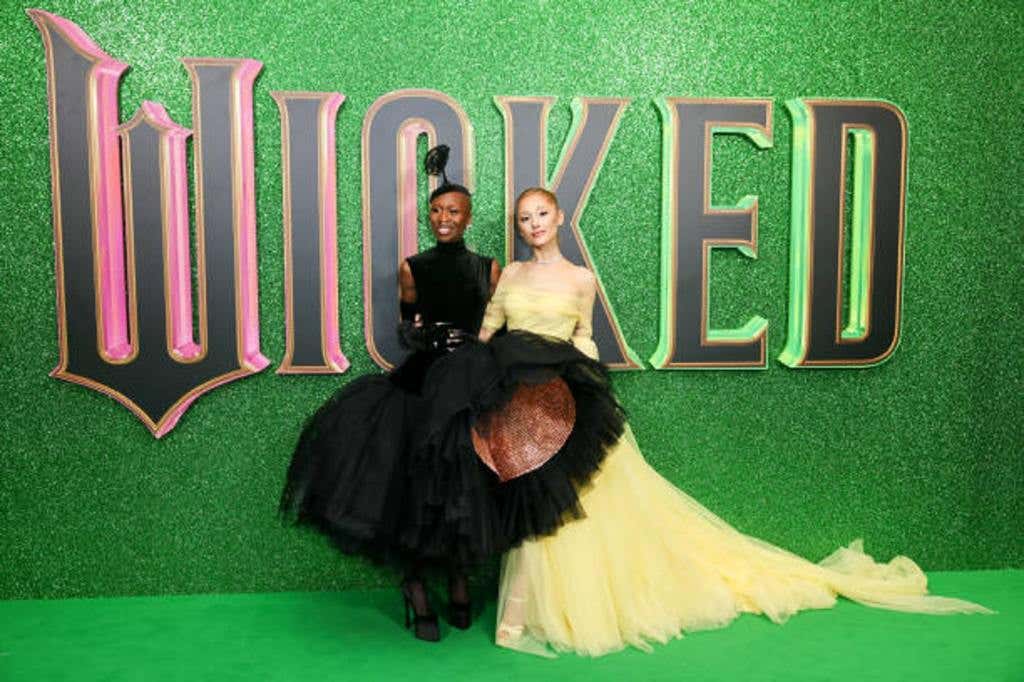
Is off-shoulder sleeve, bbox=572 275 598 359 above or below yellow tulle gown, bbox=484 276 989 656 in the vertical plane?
above

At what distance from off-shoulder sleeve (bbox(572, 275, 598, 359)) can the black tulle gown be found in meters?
0.21

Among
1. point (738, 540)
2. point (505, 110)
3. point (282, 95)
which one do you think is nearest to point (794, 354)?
point (738, 540)

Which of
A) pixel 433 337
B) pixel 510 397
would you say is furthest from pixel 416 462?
pixel 433 337

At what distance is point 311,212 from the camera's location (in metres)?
3.12

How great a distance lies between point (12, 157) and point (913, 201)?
12.4ft

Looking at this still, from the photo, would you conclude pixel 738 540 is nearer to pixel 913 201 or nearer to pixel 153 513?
pixel 913 201

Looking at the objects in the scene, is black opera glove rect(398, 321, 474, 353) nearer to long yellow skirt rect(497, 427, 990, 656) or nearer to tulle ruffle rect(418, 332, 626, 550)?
tulle ruffle rect(418, 332, 626, 550)

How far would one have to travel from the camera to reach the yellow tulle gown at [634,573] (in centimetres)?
266

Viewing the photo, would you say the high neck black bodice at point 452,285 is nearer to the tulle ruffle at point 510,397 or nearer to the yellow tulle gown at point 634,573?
the yellow tulle gown at point 634,573

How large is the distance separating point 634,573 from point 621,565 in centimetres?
9

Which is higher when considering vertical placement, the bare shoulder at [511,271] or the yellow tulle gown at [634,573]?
the bare shoulder at [511,271]

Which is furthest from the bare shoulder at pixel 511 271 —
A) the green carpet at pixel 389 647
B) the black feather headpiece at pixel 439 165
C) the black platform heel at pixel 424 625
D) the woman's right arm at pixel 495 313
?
the green carpet at pixel 389 647

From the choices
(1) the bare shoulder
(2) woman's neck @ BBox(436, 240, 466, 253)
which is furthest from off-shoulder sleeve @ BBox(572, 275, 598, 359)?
(2) woman's neck @ BBox(436, 240, 466, 253)

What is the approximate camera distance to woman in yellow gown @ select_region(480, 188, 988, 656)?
2.66m
